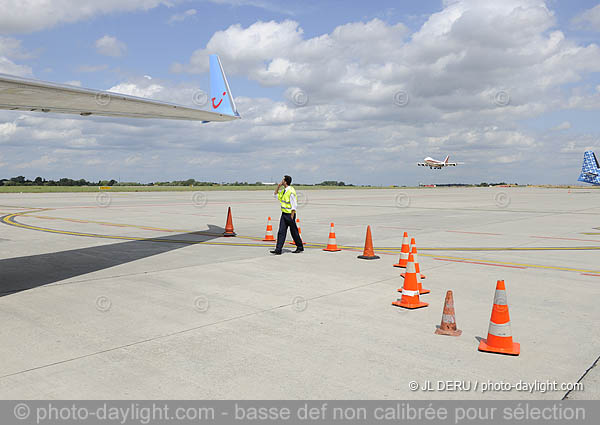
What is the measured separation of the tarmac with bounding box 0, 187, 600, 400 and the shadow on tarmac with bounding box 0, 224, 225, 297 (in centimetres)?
7

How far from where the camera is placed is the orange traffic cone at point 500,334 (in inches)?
206

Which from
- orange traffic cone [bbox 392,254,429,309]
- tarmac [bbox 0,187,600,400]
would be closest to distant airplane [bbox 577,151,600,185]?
tarmac [bbox 0,187,600,400]

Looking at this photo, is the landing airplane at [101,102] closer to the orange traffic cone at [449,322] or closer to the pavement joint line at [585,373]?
the orange traffic cone at [449,322]

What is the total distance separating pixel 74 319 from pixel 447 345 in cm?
479

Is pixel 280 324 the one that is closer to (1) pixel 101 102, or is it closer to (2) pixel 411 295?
(2) pixel 411 295

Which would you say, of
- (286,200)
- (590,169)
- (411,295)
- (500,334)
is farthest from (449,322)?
(590,169)

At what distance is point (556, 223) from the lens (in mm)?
20781

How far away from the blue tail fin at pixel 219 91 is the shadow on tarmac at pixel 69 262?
13.2 ft

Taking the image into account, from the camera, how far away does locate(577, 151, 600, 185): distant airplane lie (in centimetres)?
9186

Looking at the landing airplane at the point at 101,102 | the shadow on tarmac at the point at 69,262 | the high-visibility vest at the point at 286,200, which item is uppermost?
the landing airplane at the point at 101,102

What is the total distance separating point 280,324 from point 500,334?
2.63 m

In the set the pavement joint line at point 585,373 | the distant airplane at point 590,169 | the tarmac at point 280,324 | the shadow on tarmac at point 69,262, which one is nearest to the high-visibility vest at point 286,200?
the tarmac at point 280,324

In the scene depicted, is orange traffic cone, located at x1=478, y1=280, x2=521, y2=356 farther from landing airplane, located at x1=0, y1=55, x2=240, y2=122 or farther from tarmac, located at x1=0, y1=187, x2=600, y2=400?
landing airplane, located at x1=0, y1=55, x2=240, y2=122
